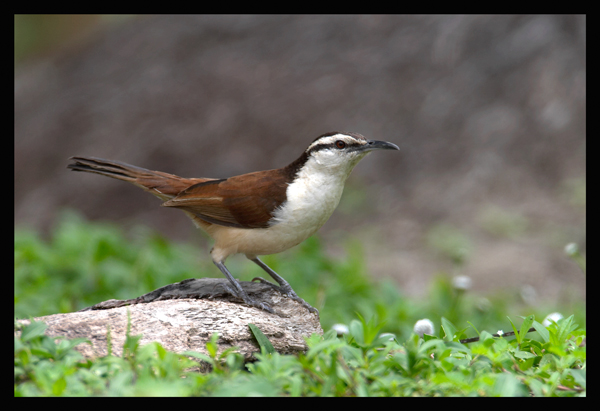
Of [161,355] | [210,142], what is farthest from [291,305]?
[210,142]

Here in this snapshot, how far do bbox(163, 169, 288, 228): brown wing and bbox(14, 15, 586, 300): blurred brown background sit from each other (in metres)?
4.78

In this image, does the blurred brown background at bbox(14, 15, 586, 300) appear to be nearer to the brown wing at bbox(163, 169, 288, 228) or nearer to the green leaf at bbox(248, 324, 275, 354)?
the brown wing at bbox(163, 169, 288, 228)

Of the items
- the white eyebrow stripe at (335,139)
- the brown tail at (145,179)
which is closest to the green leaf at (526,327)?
the white eyebrow stripe at (335,139)

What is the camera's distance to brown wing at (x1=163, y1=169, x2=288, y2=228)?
→ 4754mm

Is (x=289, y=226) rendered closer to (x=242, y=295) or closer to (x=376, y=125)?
(x=242, y=295)

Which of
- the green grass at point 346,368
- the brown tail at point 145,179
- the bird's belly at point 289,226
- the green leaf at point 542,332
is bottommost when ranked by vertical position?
the green grass at point 346,368

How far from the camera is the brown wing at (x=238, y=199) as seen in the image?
4.75 m

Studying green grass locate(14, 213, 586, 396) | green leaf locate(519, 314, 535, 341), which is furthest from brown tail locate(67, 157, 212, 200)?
green leaf locate(519, 314, 535, 341)

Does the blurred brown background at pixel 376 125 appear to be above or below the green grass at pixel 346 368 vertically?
above

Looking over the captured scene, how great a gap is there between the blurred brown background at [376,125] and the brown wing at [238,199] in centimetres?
478

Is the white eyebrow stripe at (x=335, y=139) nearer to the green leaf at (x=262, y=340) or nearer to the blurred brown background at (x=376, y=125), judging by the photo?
the green leaf at (x=262, y=340)

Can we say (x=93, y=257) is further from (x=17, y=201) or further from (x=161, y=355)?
(x=17, y=201)

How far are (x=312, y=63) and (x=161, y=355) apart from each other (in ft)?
38.8

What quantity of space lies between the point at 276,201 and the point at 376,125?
816cm
